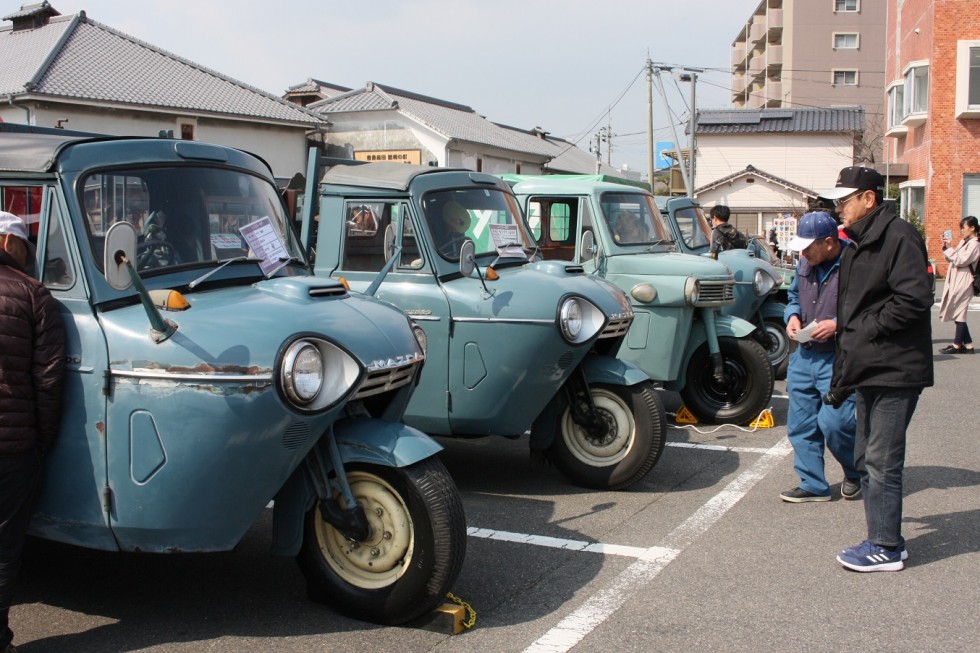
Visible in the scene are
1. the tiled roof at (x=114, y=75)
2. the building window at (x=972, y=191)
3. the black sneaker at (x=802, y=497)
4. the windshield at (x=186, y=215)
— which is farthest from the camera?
the building window at (x=972, y=191)

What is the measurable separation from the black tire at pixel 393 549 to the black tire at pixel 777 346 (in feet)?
26.0

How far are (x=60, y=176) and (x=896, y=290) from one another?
156 inches

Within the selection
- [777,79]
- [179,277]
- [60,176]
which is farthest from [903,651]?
[777,79]

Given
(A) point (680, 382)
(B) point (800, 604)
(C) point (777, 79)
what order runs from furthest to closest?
(C) point (777, 79) → (A) point (680, 382) → (B) point (800, 604)

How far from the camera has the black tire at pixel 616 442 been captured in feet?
21.9

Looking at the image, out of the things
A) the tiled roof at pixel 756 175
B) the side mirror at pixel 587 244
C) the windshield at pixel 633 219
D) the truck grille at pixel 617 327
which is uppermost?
the tiled roof at pixel 756 175

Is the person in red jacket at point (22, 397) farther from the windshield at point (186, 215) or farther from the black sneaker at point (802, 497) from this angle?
the black sneaker at point (802, 497)

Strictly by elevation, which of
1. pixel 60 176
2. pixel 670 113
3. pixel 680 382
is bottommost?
pixel 680 382

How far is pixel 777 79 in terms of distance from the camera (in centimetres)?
6962

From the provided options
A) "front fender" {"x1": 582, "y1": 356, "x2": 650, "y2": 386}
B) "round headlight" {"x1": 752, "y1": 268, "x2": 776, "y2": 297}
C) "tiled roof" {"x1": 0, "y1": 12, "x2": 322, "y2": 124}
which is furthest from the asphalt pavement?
"tiled roof" {"x1": 0, "y1": 12, "x2": 322, "y2": 124}

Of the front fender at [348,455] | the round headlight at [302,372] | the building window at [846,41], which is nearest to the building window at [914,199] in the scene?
the building window at [846,41]

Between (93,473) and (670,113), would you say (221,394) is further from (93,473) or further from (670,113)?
(670,113)

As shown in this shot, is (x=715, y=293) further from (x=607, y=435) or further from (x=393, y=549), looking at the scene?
(x=393, y=549)

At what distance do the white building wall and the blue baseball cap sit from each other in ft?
152
